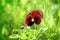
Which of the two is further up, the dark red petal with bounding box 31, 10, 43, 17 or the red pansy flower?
the dark red petal with bounding box 31, 10, 43, 17

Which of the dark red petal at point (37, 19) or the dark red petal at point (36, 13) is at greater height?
the dark red petal at point (36, 13)

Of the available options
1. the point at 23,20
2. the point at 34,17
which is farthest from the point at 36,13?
the point at 23,20

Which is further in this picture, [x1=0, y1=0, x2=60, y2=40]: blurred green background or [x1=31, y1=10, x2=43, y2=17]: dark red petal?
[x1=31, y1=10, x2=43, y2=17]: dark red petal

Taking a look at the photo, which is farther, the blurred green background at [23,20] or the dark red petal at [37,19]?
the dark red petal at [37,19]

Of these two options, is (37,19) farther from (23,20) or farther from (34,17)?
(23,20)
